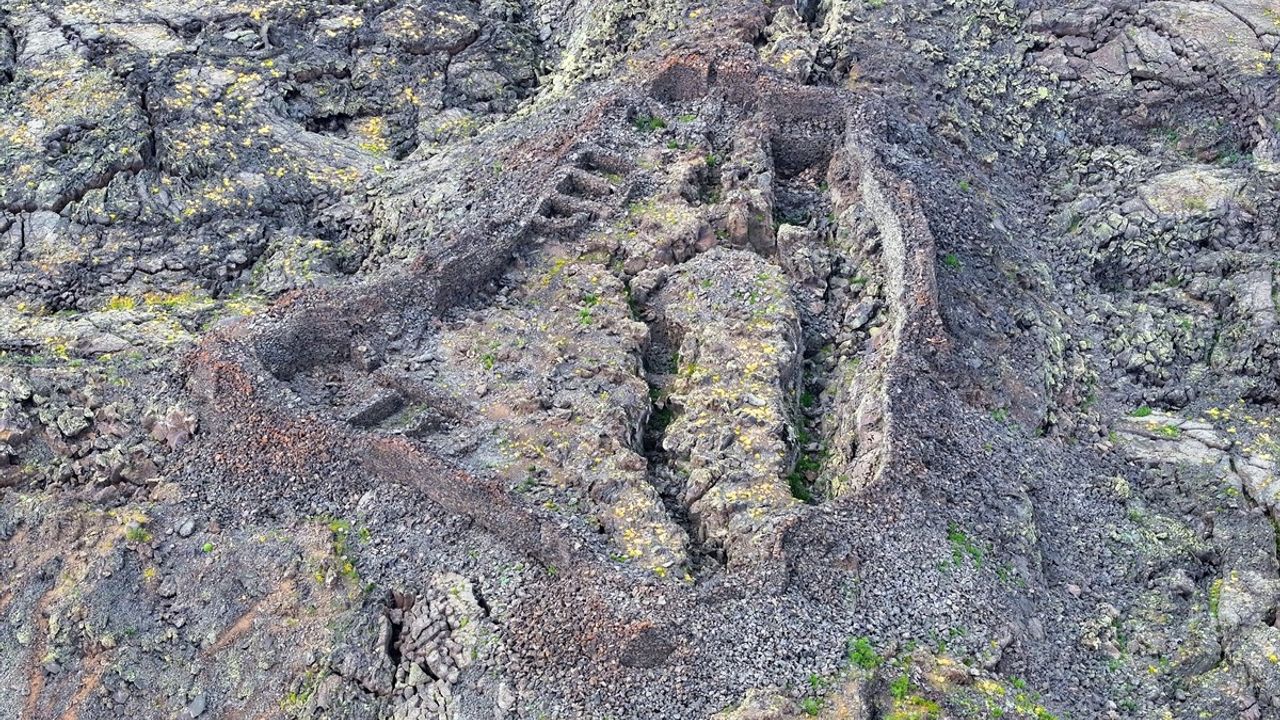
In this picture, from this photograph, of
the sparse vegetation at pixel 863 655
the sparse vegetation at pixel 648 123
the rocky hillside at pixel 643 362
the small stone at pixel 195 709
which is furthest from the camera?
the sparse vegetation at pixel 648 123

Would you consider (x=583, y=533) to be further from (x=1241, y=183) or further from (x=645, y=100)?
(x=1241, y=183)

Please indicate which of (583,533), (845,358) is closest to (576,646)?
(583,533)

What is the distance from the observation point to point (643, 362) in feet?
102

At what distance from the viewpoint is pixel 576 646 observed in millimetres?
24266

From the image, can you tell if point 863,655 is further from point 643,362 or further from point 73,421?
point 73,421

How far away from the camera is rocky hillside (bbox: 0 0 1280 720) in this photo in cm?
2538

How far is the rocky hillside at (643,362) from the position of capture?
83.3ft

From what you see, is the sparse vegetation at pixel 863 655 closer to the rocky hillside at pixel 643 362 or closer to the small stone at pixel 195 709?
the rocky hillside at pixel 643 362

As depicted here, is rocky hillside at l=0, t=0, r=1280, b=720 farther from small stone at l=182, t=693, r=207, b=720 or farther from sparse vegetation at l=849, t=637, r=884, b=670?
small stone at l=182, t=693, r=207, b=720

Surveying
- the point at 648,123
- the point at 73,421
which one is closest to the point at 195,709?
the point at 73,421

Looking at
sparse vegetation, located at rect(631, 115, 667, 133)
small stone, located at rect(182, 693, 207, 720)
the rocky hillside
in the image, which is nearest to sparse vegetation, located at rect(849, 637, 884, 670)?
the rocky hillside

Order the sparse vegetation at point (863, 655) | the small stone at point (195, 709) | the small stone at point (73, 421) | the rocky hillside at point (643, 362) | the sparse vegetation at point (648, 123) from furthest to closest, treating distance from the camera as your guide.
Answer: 1. the sparse vegetation at point (648, 123)
2. the small stone at point (73, 421)
3. the small stone at point (195, 709)
4. the rocky hillside at point (643, 362)
5. the sparse vegetation at point (863, 655)

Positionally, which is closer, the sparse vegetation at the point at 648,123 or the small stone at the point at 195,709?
the small stone at the point at 195,709

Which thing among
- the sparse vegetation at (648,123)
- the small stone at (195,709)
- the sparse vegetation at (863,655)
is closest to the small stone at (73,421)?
the small stone at (195,709)
